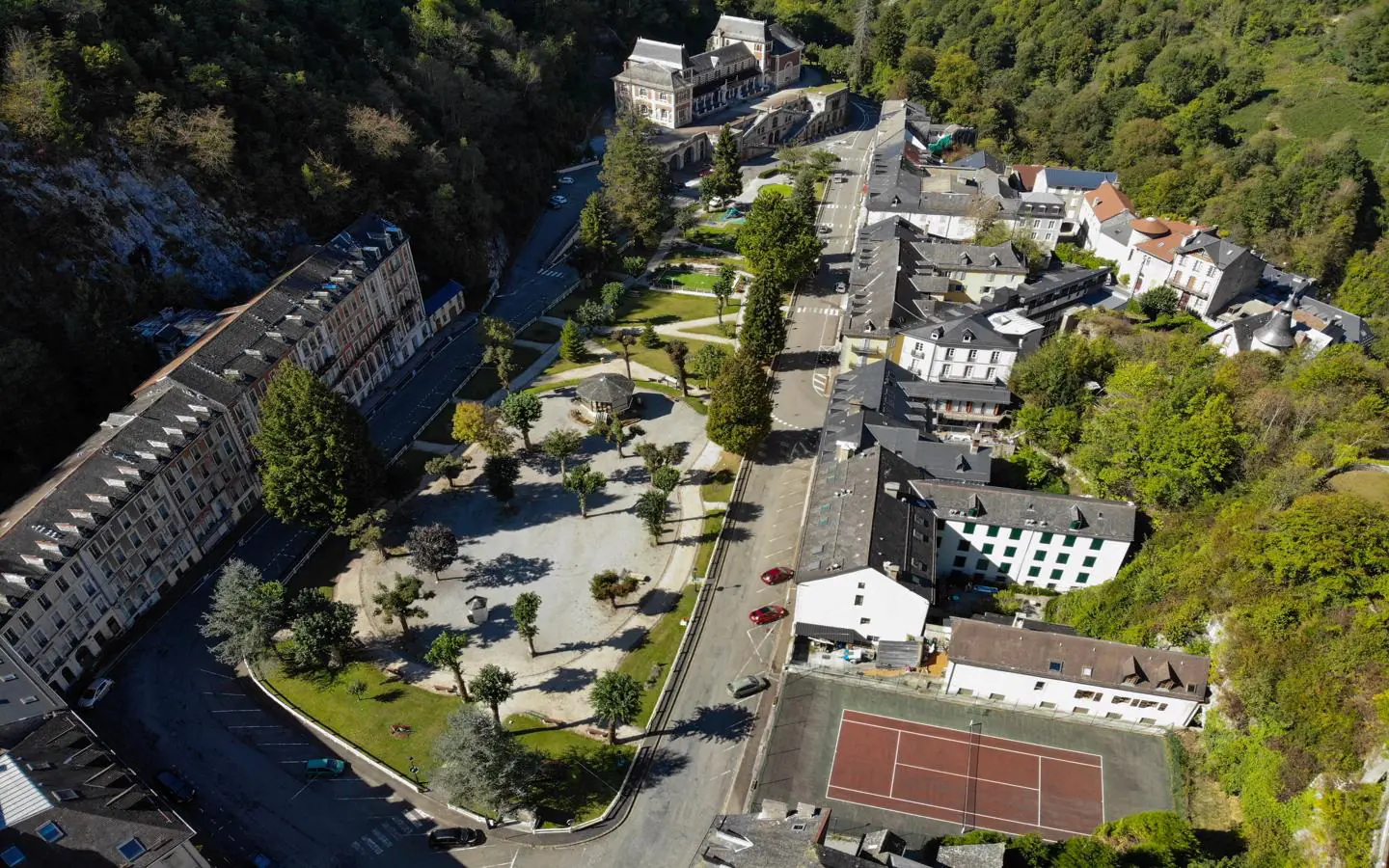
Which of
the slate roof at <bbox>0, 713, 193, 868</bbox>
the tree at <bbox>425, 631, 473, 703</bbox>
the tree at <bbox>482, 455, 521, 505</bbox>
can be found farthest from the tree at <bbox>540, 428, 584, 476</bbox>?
the slate roof at <bbox>0, 713, 193, 868</bbox>

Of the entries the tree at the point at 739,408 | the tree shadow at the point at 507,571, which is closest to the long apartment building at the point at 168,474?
→ the tree shadow at the point at 507,571

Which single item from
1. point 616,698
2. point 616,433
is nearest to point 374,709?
point 616,698

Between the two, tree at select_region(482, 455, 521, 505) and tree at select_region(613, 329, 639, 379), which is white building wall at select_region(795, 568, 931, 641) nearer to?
tree at select_region(482, 455, 521, 505)

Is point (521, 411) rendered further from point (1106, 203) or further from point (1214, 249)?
point (1106, 203)

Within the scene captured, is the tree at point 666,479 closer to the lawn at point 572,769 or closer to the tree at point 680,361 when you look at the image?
the tree at point 680,361

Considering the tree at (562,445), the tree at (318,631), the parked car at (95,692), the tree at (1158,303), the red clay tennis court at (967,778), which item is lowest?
the red clay tennis court at (967,778)
